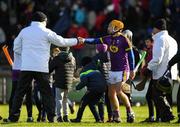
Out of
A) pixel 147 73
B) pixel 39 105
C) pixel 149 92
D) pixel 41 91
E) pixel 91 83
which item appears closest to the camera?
pixel 41 91

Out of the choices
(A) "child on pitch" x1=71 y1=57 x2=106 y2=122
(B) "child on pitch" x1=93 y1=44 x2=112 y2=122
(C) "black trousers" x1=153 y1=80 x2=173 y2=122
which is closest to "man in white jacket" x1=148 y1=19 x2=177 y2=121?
(C) "black trousers" x1=153 y1=80 x2=173 y2=122

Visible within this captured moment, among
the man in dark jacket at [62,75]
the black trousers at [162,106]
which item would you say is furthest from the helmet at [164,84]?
the man in dark jacket at [62,75]

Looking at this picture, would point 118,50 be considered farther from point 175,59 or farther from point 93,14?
point 93,14

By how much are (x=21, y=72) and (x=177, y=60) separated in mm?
3460

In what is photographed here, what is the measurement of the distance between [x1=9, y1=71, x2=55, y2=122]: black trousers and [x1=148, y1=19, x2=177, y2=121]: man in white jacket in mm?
2450

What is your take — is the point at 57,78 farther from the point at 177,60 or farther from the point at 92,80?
the point at 177,60

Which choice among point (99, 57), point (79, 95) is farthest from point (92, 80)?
point (79, 95)

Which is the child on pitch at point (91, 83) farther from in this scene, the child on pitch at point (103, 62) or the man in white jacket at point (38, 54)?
the man in white jacket at point (38, 54)

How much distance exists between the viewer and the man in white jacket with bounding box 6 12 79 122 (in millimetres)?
17594

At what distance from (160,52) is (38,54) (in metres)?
2.81

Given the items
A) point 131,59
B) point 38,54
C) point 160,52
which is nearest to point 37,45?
point 38,54

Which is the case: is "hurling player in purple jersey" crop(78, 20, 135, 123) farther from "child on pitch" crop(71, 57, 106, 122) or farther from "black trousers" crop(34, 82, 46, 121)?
"black trousers" crop(34, 82, 46, 121)

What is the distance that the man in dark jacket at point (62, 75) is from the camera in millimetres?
19016

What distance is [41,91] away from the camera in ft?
58.4
